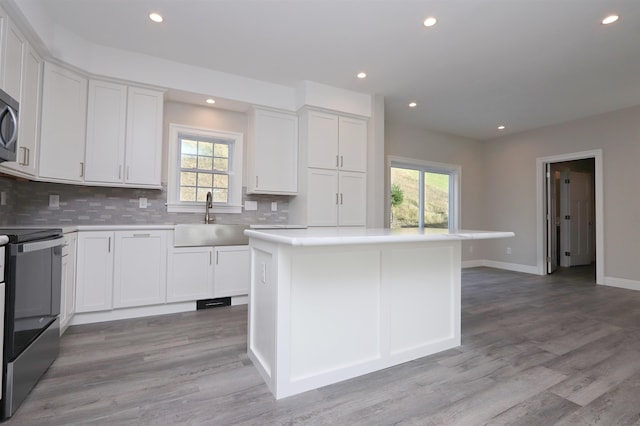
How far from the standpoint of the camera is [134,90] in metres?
3.22

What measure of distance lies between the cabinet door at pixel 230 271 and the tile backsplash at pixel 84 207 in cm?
64

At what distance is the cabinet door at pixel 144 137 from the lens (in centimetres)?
321

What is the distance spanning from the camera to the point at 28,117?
97.8 inches

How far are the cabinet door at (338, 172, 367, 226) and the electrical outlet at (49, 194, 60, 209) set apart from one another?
3060mm

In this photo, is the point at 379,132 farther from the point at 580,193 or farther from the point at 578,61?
the point at 580,193

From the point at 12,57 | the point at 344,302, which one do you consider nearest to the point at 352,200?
the point at 344,302

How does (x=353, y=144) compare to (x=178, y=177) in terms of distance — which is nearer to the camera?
(x=178, y=177)

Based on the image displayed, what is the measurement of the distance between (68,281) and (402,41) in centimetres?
367

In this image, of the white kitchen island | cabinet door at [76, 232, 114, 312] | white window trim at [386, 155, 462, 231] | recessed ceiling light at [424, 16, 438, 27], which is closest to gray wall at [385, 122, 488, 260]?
white window trim at [386, 155, 462, 231]

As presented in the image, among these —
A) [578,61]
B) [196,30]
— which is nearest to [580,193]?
[578,61]

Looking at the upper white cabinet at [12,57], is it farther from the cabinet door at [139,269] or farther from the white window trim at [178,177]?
the white window trim at [178,177]

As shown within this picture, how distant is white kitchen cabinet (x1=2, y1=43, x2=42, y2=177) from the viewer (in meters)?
2.36

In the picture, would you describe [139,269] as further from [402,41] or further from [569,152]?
[569,152]

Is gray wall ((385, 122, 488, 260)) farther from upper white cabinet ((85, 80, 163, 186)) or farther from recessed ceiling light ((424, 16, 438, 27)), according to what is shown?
upper white cabinet ((85, 80, 163, 186))
